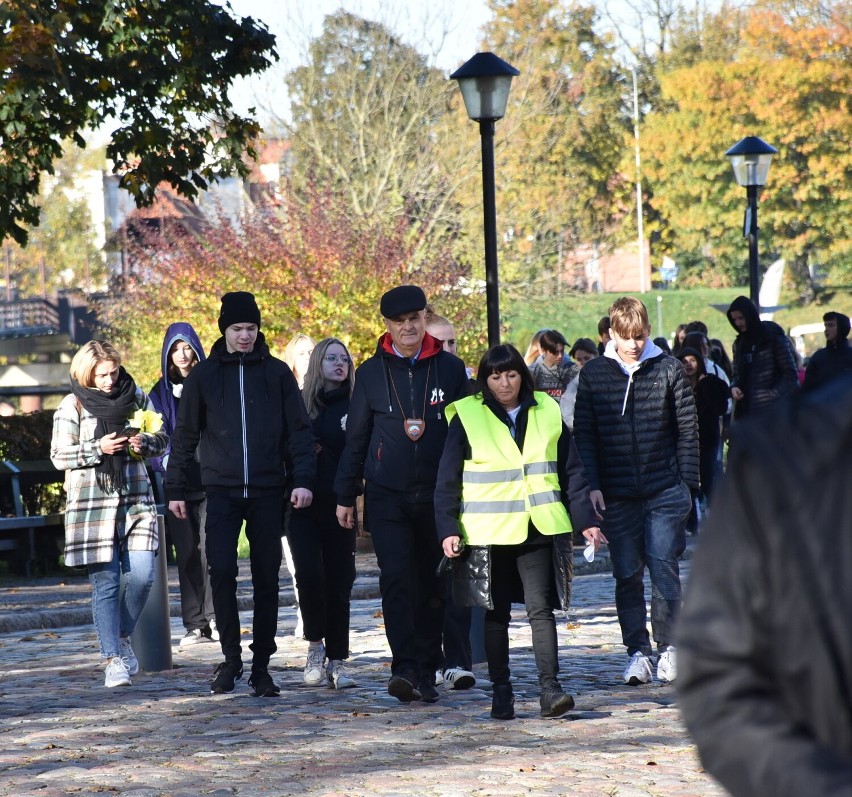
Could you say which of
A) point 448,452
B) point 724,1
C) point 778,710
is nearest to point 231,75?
point 448,452

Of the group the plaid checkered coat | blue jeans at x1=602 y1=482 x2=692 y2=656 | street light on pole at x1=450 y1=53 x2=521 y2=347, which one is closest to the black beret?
blue jeans at x1=602 y1=482 x2=692 y2=656

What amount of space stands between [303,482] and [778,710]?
6922mm

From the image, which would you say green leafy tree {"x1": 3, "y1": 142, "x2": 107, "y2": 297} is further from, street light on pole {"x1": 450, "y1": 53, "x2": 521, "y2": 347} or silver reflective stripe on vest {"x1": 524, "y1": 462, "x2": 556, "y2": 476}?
silver reflective stripe on vest {"x1": 524, "y1": 462, "x2": 556, "y2": 476}

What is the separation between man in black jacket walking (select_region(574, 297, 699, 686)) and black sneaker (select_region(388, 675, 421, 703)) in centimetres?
119

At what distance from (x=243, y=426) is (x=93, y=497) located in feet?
3.34

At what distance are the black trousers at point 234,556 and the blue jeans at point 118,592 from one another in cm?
66

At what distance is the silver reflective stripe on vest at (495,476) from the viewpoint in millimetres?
7621

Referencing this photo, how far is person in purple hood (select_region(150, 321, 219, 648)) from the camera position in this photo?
1027 cm

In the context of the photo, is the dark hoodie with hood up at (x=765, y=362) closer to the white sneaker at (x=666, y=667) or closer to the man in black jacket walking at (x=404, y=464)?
the white sneaker at (x=666, y=667)

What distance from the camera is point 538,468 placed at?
25.1 feet

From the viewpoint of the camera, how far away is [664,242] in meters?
70.5

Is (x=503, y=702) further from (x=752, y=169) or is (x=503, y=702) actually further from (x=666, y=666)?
(x=752, y=169)

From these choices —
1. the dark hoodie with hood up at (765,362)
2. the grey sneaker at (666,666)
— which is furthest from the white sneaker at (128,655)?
the dark hoodie with hood up at (765,362)

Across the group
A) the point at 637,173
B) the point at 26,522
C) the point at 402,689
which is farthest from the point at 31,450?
the point at 637,173
